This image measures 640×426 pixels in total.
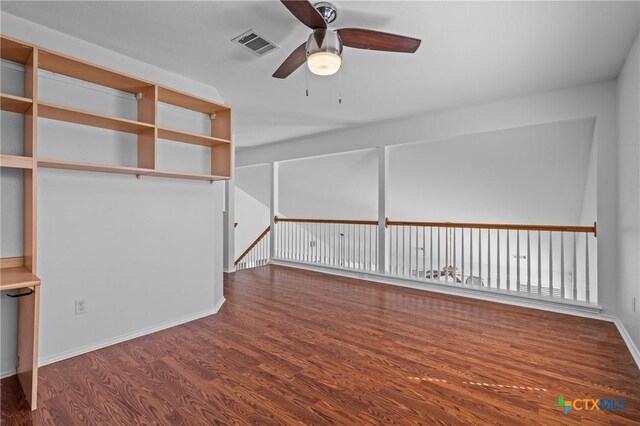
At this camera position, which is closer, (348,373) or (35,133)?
(35,133)

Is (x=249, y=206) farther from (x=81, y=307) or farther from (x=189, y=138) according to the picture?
(x=81, y=307)

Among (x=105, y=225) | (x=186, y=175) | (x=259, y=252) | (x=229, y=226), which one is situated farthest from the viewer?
(x=259, y=252)

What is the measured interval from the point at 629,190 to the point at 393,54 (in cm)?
226

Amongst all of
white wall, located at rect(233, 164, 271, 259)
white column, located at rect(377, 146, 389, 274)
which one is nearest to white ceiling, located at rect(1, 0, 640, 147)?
white column, located at rect(377, 146, 389, 274)

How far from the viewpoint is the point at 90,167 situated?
2422mm

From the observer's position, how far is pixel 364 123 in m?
5.04

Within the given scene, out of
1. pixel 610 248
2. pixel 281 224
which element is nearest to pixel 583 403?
pixel 610 248

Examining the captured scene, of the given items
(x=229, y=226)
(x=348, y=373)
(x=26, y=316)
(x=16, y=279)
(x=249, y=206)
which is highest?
(x=249, y=206)

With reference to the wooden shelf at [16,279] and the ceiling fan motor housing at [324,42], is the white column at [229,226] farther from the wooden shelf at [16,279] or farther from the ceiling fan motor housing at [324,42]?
the ceiling fan motor housing at [324,42]

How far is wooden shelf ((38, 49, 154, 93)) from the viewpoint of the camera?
219cm

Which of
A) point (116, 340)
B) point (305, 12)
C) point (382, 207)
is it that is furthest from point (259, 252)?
point (305, 12)

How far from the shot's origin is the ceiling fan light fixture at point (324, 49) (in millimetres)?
1855

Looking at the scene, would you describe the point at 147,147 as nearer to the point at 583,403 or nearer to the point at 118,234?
the point at 118,234

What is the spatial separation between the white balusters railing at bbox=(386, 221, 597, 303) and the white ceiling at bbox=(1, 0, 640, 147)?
168cm
